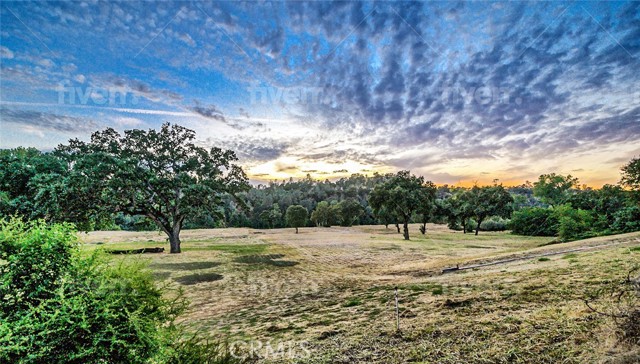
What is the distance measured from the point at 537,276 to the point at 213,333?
10659 mm

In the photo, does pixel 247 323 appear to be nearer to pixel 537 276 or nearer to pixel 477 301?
pixel 477 301

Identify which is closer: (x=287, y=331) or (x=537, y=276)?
(x=287, y=331)

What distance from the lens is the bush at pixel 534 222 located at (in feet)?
172

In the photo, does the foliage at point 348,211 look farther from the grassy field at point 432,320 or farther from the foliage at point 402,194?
the grassy field at point 432,320

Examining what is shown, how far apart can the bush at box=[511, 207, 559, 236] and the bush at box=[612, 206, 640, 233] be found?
628 inches

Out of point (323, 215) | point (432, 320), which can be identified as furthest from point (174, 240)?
point (323, 215)

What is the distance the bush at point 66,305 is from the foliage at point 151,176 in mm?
23955

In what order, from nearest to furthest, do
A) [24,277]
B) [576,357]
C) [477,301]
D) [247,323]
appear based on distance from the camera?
[24,277]
[576,357]
[477,301]
[247,323]

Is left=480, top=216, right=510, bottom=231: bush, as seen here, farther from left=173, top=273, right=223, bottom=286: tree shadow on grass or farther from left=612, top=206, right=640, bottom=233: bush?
left=173, top=273, right=223, bottom=286: tree shadow on grass

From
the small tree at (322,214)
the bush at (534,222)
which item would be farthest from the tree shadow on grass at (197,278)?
the small tree at (322,214)

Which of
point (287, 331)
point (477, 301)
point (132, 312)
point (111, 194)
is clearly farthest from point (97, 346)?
point (111, 194)

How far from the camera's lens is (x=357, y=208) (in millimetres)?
92875

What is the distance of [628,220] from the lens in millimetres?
33812

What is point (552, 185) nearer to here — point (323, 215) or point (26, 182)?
point (323, 215)
